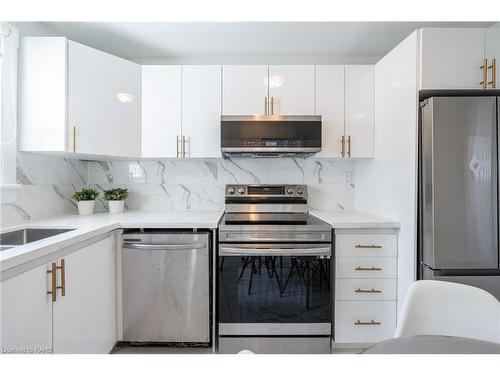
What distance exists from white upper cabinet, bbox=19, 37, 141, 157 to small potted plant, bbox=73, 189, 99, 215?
0.51 m

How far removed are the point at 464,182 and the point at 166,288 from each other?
6.05 feet

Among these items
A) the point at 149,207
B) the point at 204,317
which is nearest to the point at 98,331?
the point at 204,317

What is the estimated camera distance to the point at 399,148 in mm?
Answer: 1840

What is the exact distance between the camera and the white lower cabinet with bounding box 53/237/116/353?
4.41 feet

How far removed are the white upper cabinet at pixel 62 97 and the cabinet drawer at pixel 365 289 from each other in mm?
1853

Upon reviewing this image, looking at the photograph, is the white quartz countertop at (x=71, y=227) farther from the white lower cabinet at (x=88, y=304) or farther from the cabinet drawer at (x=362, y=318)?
the cabinet drawer at (x=362, y=318)

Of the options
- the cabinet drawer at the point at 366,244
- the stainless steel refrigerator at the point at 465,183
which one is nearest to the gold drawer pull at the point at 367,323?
the cabinet drawer at the point at 366,244

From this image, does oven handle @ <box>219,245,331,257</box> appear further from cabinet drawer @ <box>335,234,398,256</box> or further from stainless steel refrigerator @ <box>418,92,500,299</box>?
stainless steel refrigerator @ <box>418,92,500,299</box>

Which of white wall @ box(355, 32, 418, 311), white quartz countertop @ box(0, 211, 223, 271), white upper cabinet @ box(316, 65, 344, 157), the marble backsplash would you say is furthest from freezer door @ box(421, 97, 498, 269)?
white quartz countertop @ box(0, 211, 223, 271)

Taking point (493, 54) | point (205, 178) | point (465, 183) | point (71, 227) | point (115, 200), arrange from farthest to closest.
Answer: point (205, 178) → point (115, 200) → point (71, 227) → point (493, 54) → point (465, 183)

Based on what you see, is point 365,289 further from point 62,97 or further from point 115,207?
point 62,97

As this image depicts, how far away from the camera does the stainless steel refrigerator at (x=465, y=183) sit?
60.3 inches

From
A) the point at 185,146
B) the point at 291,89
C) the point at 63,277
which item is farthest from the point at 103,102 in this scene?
the point at 291,89
